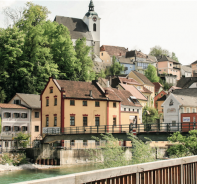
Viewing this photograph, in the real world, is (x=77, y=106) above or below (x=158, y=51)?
below

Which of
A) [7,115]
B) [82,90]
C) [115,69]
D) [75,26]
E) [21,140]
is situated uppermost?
[75,26]

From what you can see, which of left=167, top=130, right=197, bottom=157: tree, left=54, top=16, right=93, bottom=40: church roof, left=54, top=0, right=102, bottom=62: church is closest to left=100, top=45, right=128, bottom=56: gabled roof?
left=54, top=0, right=102, bottom=62: church

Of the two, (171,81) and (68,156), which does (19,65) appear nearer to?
(68,156)

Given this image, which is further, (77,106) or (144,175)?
(77,106)

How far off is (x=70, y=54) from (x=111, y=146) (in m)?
55.5

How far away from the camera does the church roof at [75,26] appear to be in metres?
119

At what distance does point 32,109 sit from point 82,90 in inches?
480

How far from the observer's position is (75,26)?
122125 mm

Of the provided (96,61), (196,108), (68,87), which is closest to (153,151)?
(68,87)

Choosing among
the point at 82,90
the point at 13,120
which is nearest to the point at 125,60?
the point at 13,120

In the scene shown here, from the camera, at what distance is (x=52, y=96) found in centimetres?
5175

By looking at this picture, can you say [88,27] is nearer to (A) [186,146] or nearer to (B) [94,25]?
(B) [94,25]

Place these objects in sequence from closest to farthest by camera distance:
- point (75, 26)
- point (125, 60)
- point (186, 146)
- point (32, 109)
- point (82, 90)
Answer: point (186, 146)
point (82, 90)
point (32, 109)
point (75, 26)
point (125, 60)

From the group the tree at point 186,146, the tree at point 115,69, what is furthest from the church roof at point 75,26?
the tree at point 186,146
